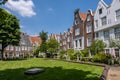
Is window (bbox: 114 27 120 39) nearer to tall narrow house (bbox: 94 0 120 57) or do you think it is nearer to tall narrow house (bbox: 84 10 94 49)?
tall narrow house (bbox: 94 0 120 57)

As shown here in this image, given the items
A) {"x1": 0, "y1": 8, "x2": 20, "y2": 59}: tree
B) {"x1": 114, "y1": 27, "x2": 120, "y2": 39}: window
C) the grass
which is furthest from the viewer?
{"x1": 0, "y1": 8, "x2": 20, "y2": 59}: tree

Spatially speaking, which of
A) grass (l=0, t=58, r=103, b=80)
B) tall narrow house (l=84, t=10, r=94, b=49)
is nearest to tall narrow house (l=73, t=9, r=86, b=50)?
tall narrow house (l=84, t=10, r=94, b=49)

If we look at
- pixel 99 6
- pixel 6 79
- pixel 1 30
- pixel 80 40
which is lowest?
pixel 6 79

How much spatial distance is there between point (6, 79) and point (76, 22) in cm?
3707

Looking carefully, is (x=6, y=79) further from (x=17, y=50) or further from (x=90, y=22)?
(x=17, y=50)

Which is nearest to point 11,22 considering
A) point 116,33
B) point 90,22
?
point 90,22

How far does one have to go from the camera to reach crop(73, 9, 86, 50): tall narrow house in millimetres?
44981

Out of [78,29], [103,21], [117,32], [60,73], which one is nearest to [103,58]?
[117,32]

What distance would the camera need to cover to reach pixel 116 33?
32156 mm

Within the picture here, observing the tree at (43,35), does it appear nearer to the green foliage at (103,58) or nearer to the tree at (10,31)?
the tree at (10,31)

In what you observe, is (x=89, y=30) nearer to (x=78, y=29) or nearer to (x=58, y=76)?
(x=78, y=29)

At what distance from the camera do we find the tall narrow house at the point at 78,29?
45.0 m

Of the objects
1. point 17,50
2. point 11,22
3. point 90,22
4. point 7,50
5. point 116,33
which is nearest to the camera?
point 116,33

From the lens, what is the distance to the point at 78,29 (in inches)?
1854
